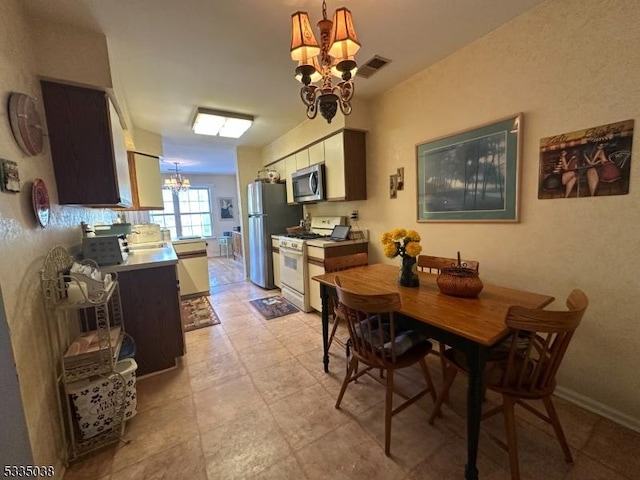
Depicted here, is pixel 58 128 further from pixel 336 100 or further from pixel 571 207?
pixel 571 207

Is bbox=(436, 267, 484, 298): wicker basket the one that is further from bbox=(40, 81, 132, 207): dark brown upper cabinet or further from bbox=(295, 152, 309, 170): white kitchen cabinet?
bbox=(295, 152, 309, 170): white kitchen cabinet

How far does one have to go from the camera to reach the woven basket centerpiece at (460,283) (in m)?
1.53

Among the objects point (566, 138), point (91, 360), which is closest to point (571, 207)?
point (566, 138)

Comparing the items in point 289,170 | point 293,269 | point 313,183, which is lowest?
point 293,269

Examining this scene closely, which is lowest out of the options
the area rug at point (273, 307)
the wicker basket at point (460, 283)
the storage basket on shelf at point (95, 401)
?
the area rug at point (273, 307)

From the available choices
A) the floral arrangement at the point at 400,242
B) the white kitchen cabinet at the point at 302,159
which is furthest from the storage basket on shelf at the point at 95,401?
the white kitchen cabinet at the point at 302,159

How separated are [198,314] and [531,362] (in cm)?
347

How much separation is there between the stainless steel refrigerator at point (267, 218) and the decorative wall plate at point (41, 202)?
2919 mm

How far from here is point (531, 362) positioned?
1.35 m

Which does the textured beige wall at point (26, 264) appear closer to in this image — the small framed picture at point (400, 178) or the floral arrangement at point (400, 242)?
the floral arrangement at point (400, 242)

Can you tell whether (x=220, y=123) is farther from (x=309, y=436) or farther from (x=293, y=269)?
(x=309, y=436)

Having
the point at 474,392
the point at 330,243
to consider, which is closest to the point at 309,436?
the point at 474,392

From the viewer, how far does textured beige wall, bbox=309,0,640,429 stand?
1.50 m

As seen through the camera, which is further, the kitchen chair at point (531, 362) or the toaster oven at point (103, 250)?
the toaster oven at point (103, 250)
